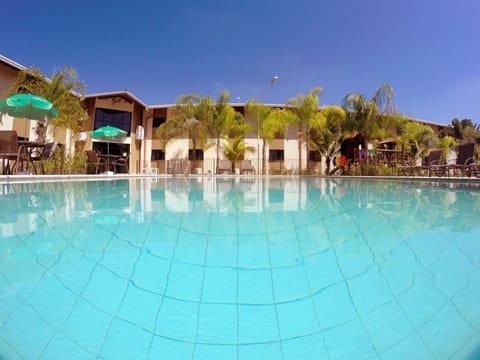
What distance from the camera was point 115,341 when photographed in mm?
1008

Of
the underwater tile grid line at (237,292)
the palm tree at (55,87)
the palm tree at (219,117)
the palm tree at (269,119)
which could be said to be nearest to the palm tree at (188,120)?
the palm tree at (219,117)

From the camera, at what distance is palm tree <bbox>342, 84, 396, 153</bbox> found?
54.2 ft

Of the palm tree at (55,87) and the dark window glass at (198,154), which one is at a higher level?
the palm tree at (55,87)

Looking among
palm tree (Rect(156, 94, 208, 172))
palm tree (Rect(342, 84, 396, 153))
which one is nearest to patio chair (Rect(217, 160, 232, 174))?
palm tree (Rect(156, 94, 208, 172))

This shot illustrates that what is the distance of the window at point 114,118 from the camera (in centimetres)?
2142

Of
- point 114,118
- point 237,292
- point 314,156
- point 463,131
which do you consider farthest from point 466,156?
point 463,131

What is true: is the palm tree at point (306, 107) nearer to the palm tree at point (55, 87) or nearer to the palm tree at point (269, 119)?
the palm tree at point (269, 119)

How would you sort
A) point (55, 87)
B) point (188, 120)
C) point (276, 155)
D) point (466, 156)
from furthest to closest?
1. point (276, 155)
2. point (188, 120)
3. point (55, 87)
4. point (466, 156)

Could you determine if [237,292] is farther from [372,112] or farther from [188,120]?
[188,120]

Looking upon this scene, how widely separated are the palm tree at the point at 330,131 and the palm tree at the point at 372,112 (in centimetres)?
91

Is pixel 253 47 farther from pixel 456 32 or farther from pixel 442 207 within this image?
pixel 442 207

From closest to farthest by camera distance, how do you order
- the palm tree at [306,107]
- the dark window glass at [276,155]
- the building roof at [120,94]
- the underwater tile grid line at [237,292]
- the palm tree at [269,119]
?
the underwater tile grid line at [237,292] < the palm tree at [306,107] < the palm tree at [269,119] < the building roof at [120,94] < the dark window glass at [276,155]

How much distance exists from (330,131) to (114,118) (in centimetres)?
1787

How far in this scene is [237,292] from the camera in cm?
132
